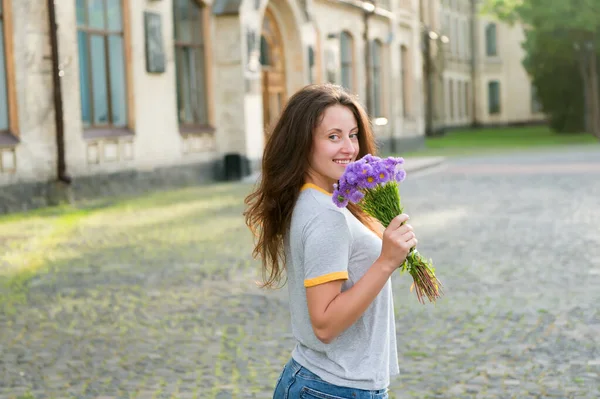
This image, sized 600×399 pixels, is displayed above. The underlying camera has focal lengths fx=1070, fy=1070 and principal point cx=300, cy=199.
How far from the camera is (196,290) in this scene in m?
8.64

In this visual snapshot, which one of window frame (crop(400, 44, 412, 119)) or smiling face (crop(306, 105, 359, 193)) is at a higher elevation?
window frame (crop(400, 44, 412, 119))

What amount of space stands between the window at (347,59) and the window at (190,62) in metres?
9.46

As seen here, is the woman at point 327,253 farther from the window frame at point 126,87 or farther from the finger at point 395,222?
the window frame at point 126,87

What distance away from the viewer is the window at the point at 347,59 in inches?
1255

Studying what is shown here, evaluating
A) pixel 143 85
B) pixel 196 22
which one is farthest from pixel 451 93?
pixel 143 85

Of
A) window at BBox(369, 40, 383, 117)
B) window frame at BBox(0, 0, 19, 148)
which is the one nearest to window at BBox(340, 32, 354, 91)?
window at BBox(369, 40, 383, 117)

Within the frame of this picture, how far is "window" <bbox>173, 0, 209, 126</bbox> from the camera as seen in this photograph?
22016 mm

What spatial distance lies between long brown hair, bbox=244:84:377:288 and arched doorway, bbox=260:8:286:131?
23310mm

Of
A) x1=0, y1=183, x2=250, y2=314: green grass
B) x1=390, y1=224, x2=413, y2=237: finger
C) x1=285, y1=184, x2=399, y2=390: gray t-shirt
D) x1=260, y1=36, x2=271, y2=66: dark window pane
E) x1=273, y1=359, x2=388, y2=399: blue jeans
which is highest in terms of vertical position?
x1=260, y1=36, x2=271, y2=66: dark window pane

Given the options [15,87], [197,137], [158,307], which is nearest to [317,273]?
[158,307]

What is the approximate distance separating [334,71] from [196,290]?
2137cm

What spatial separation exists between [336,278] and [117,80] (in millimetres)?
17571

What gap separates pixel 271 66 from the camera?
26844mm

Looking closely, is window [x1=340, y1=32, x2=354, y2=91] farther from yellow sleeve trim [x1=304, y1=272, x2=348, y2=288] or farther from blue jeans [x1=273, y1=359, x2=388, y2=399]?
yellow sleeve trim [x1=304, y1=272, x2=348, y2=288]
